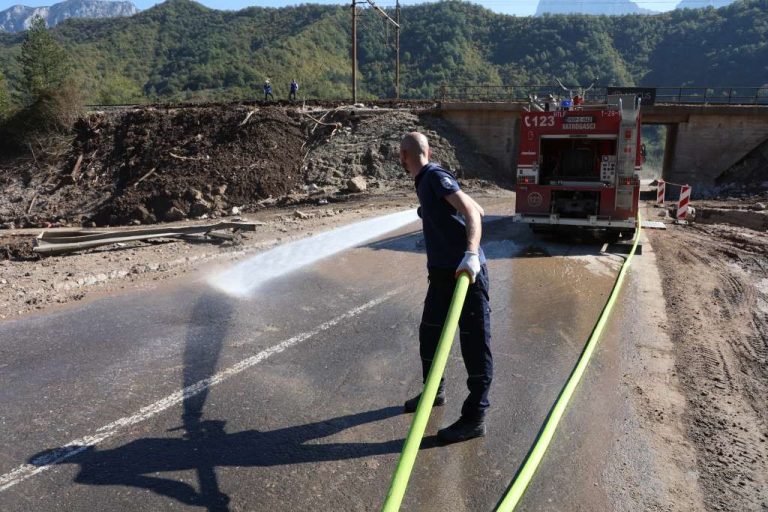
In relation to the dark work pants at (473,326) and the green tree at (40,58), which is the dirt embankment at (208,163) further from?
the green tree at (40,58)

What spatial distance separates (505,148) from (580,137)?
44.6 feet

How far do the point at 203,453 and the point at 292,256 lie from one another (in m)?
6.44

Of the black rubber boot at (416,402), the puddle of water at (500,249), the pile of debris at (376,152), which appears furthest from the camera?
the pile of debris at (376,152)

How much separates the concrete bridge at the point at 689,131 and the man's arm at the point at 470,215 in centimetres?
2220

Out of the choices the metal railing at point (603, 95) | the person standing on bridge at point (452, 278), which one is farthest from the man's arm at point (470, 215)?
the metal railing at point (603, 95)

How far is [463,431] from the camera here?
12.9ft

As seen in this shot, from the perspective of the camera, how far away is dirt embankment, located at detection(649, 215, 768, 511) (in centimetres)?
366

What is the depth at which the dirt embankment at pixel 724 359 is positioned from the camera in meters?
3.66

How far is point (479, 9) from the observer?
108 m

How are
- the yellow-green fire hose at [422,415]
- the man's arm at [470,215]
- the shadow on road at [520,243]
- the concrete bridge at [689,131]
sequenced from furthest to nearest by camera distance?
the concrete bridge at [689,131], the shadow on road at [520,243], the man's arm at [470,215], the yellow-green fire hose at [422,415]

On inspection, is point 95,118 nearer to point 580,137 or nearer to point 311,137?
point 311,137

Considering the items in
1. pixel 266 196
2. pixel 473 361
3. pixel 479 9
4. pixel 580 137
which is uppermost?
pixel 479 9

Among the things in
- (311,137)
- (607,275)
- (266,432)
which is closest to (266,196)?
(311,137)

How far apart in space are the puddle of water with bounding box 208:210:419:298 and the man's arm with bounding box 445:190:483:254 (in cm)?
449
